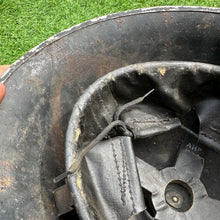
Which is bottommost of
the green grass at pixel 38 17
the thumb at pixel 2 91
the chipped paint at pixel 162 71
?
the chipped paint at pixel 162 71

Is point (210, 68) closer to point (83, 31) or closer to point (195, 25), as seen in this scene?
point (195, 25)

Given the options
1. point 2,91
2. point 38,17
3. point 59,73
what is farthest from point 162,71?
point 38,17

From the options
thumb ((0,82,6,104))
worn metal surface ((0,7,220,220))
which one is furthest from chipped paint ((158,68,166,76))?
thumb ((0,82,6,104))

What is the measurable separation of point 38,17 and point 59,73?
833 mm

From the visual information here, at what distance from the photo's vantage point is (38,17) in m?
1.61

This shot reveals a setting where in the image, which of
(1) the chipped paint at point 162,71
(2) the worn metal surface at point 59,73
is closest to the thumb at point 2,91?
(2) the worn metal surface at point 59,73

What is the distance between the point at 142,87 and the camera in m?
0.88

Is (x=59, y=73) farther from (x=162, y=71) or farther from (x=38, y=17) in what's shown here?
(x=38, y=17)

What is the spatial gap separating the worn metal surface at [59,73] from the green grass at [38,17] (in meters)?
0.67

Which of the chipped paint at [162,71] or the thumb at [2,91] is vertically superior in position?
the thumb at [2,91]

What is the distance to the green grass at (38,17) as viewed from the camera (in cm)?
156

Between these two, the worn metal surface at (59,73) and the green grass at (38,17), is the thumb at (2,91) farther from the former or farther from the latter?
the green grass at (38,17)

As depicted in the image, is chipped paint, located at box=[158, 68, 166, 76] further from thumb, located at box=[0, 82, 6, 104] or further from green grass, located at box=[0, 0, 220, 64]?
green grass, located at box=[0, 0, 220, 64]

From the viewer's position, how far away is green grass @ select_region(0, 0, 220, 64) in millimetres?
1559
